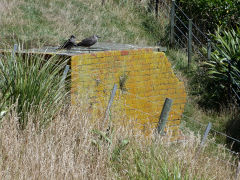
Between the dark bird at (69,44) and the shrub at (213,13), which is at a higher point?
the shrub at (213,13)

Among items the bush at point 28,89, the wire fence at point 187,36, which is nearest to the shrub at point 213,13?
the wire fence at point 187,36

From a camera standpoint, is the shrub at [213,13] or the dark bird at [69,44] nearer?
the dark bird at [69,44]

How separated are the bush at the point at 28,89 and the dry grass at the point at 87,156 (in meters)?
0.20

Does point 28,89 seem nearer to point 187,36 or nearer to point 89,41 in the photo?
point 89,41

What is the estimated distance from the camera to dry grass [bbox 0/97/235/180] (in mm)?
4363

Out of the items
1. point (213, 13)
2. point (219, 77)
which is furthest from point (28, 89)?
point (213, 13)

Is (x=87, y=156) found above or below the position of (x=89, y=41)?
below

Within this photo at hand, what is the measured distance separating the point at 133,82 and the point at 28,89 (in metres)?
1.93

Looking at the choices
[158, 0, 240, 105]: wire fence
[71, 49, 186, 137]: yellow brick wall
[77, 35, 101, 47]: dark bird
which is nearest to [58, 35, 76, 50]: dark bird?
[77, 35, 101, 47]: dark bird

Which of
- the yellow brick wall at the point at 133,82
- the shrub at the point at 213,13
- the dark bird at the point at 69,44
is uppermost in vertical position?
the shrub at the point at 213,13

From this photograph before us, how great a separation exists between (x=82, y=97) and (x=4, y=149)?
66.9 inches

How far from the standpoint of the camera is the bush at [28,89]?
533cm

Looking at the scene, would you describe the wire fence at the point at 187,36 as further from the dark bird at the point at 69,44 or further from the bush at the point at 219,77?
the dark bird at the point at 69,44

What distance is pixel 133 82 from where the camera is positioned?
679 centimetres
